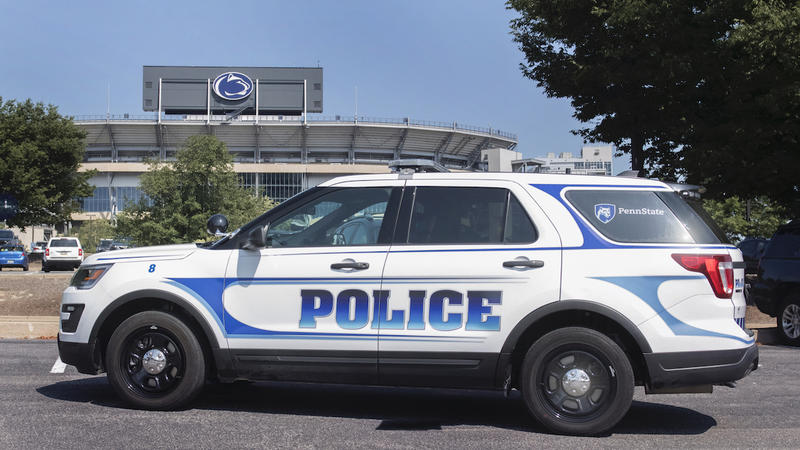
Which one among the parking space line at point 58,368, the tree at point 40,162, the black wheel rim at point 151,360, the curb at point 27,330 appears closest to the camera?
the black wheel rim at point 151,360

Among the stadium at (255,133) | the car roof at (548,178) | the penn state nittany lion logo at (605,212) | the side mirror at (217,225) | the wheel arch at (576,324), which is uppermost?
the stadium at (255,133)

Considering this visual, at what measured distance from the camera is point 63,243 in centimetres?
3403

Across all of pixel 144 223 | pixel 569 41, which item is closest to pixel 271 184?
pixel 144 223

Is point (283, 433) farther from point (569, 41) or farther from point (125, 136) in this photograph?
A: point (125, 136)

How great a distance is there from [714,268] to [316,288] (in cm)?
266

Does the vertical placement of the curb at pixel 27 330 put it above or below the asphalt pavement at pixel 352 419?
below

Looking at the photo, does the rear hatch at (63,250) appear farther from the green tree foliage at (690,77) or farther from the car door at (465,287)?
the car door at (465,287)

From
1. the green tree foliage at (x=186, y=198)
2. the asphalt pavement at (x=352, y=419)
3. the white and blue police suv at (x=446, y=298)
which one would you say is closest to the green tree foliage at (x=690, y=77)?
the asphalt pavement at (x=352, y=419)

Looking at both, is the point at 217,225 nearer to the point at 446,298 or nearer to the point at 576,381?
the point at 446,298

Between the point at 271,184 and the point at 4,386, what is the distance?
93.1m

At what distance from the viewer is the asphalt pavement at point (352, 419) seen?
5.00m

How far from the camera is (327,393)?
270 inches

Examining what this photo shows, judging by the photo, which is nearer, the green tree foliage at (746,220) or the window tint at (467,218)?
the window tint at (467,218)

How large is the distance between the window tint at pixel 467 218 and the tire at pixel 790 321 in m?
7.20
